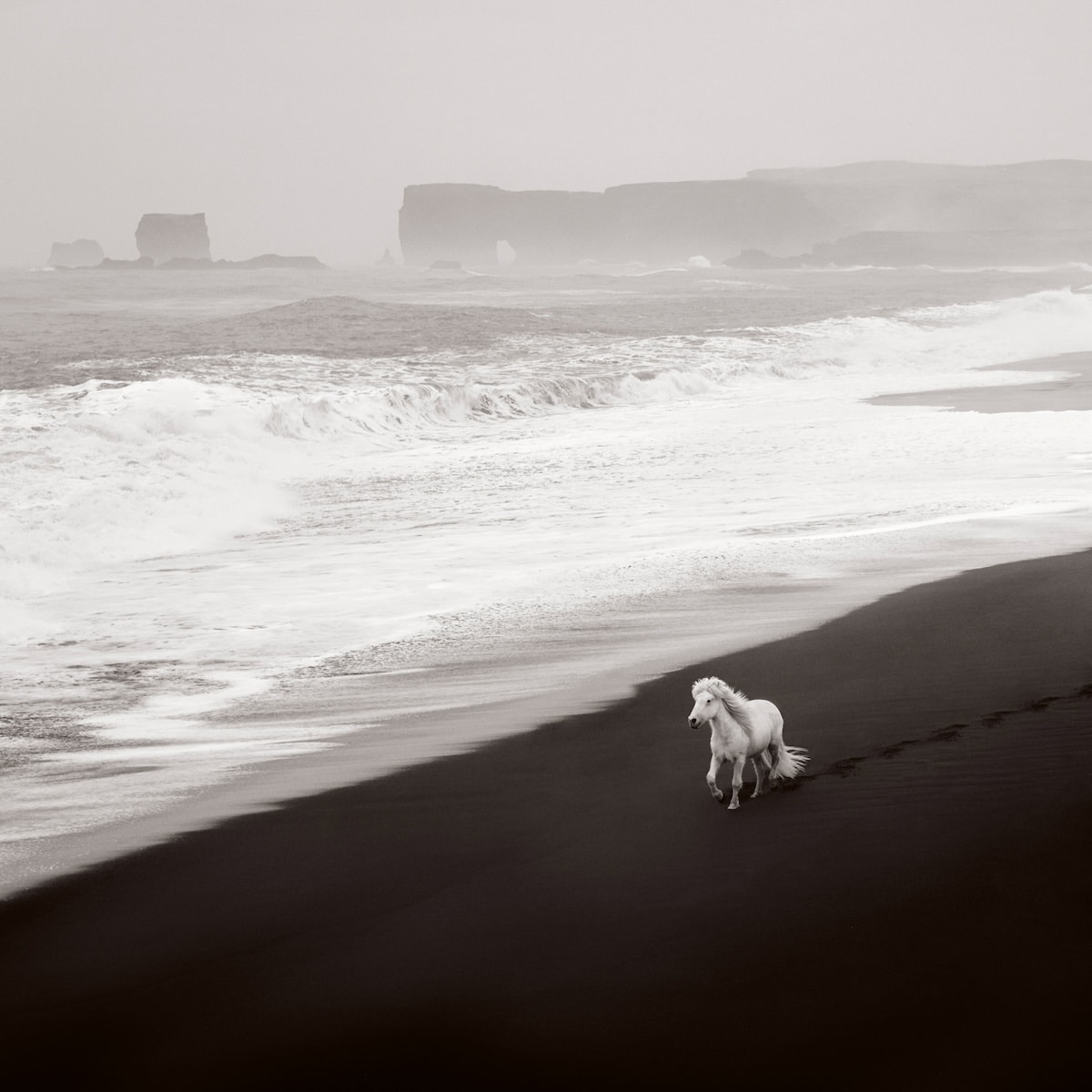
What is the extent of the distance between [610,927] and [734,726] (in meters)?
1.11

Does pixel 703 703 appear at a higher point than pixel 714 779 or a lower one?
higher

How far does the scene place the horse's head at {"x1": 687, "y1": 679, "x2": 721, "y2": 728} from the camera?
4.55m

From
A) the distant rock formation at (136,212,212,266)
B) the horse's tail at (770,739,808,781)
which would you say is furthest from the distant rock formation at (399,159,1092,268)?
the horse's tail at (770,739,808,781)

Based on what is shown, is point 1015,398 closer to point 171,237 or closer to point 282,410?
point 282,410

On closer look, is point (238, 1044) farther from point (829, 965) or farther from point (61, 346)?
point (61, 346)

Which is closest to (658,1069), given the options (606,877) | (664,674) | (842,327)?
(606,877)

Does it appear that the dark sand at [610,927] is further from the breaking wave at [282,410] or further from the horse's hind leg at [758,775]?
the breaking wave at [282,410]

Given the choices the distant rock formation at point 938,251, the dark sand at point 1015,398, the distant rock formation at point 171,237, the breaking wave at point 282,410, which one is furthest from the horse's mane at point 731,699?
the distant rock formation at point 171,237

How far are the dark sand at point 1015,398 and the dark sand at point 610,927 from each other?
1382 cm

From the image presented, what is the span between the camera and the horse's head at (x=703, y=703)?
4.55 metres

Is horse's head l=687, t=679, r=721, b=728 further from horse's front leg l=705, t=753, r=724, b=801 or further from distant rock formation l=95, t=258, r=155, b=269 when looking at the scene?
distant rock formation l=95, t=258, r=155, b=269

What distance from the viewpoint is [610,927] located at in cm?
378

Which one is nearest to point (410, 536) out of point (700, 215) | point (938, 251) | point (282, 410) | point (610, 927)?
point (610, 927)

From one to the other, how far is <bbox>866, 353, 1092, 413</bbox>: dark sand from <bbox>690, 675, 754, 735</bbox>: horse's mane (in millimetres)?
14298
